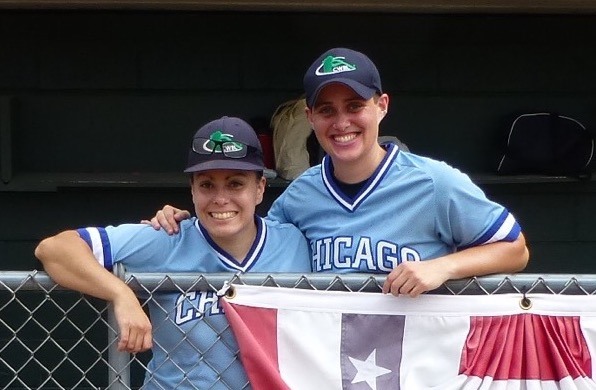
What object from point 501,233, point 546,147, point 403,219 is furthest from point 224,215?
point 546,147

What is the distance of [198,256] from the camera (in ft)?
8.91

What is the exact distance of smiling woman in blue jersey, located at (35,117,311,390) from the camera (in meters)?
2.53

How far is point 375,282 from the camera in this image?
8.26ft

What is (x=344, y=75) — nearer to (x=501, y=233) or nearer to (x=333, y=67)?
(x=333, y=67)

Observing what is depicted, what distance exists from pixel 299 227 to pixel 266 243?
13 centimetres

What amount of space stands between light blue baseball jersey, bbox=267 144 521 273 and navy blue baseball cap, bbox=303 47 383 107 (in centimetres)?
22

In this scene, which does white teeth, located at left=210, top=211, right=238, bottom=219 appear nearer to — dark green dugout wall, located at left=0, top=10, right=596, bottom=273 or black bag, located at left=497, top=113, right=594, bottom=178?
dark green dugout wall, located at left=0, top=10, right=596, bottom=273

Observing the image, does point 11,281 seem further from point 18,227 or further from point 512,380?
point 18,227

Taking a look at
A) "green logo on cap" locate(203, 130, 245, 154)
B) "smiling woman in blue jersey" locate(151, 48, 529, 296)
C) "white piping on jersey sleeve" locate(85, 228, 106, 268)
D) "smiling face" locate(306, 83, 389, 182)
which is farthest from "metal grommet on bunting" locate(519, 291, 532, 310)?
"white piping on jersey sleeve" locate(85, 228, 106, 268)

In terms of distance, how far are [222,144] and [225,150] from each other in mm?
19

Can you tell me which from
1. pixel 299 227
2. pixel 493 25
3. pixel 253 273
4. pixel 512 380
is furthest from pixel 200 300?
pixel 493 25

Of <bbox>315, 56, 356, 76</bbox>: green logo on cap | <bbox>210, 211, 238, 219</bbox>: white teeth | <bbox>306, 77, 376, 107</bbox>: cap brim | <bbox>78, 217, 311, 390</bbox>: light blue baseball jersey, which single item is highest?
<bbox>315, 56, 356, 76</bbox>: green logo on cap

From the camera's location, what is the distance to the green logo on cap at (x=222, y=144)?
8.74ft

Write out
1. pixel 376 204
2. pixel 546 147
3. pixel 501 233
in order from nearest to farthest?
pixel 501 233
pixel 376 204
pixel 546 147
